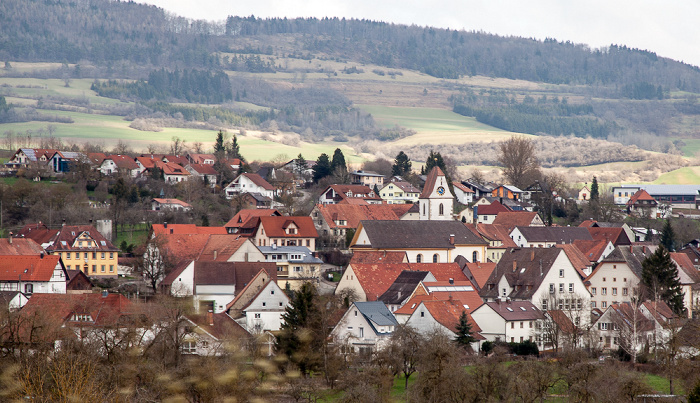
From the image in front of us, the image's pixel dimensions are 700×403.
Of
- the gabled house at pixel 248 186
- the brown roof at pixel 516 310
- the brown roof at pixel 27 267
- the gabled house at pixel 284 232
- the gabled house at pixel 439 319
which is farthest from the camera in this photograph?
the gabled house at pixel 248 186

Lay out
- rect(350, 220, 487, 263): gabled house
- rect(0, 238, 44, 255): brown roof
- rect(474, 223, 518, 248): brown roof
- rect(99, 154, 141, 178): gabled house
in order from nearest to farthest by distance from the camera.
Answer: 1. rect(0, 238, 44, 255): brown roof
2. rect(350, 220, 487, 263): gabled house
3. rect(474, 223, 518, 248): brown roof
4. rect(99, 154, 141, 178): gabled house

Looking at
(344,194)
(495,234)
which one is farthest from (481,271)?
(344,194)

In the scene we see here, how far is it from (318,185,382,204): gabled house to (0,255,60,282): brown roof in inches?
1930

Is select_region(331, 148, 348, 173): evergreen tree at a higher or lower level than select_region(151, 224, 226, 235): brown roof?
higher

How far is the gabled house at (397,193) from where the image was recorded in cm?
12531

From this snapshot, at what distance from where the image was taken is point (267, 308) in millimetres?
63188

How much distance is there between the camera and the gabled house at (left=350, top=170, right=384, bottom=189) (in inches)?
5148

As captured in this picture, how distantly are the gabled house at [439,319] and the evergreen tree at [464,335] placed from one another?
2.38ft

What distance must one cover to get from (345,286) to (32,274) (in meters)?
20.8

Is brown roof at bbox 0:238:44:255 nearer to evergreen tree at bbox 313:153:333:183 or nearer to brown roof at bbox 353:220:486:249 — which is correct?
brown roof at bbox 353:220:486:249

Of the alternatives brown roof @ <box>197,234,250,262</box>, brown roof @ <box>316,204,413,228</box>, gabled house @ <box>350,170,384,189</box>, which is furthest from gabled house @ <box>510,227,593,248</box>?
gabled house @ <box>350,170,384,189</box>

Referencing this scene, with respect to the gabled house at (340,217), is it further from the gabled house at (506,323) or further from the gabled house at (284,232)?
the gabled house at (506,323)

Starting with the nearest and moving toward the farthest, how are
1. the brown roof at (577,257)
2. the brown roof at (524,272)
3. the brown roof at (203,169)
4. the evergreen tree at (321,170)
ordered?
the brown roof at (524,272), the brown roof at (577,257), the brown roof at (203,169), the evergreen tree at (321,170)

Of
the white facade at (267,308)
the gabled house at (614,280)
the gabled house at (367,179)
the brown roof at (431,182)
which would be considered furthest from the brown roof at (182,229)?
the gabled house at (367,179)
